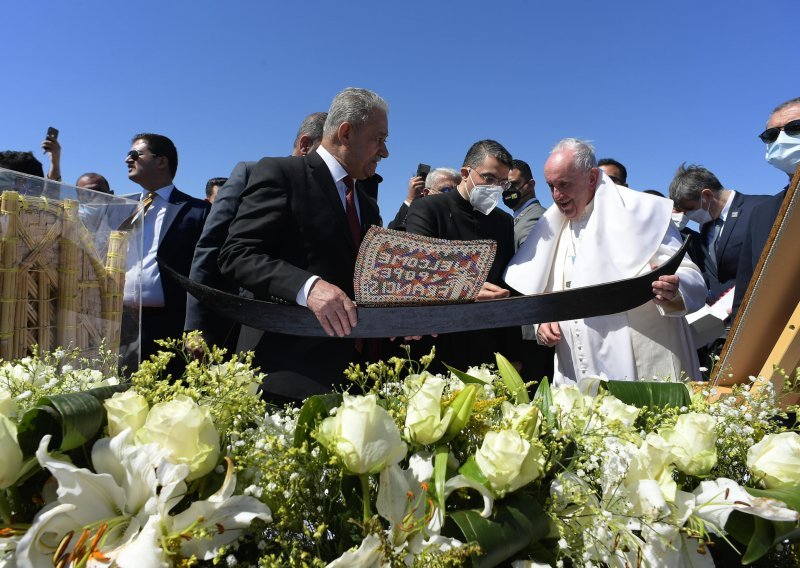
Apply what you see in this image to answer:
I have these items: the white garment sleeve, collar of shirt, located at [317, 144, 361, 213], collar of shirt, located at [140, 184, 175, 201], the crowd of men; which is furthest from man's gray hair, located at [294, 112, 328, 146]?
the white garment sleeve

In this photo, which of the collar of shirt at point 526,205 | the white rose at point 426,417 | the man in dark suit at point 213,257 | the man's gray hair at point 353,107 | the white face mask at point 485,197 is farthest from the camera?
the collar of shirt at point 526,205

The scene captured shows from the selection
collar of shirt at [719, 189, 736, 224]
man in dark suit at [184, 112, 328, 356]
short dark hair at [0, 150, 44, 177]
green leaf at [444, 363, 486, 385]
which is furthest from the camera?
collar of shirt at [719, 189, 736, 224]

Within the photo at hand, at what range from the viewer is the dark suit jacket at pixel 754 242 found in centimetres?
349

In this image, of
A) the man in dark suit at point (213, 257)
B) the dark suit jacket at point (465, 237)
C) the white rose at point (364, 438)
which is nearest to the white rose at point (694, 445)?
the white rose at point (364, 438)

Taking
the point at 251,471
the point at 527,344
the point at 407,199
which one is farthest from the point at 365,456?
the point at 407,199

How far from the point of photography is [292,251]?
2975mm

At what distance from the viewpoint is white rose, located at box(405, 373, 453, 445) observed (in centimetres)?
104

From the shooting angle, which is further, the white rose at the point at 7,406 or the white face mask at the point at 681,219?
the white face mask at the point at 681,219

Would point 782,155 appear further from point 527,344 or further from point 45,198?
point 45,198

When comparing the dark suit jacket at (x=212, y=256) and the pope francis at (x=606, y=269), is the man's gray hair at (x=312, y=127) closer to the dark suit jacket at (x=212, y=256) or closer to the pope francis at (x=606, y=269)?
the dark suit jacket at (x=212, y=256)

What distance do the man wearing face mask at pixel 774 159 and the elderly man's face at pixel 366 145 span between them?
Result: 2181 mm

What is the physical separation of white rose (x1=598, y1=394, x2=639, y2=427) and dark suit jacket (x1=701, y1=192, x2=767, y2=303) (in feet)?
16.1

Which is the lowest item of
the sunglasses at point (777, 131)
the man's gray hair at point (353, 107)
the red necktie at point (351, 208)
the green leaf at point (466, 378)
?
the green leaf at point (466, 378)

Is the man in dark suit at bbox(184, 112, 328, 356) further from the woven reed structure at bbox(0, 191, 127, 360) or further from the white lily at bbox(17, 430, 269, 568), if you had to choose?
the white lily at bbox(17, 430, 269, 568)
